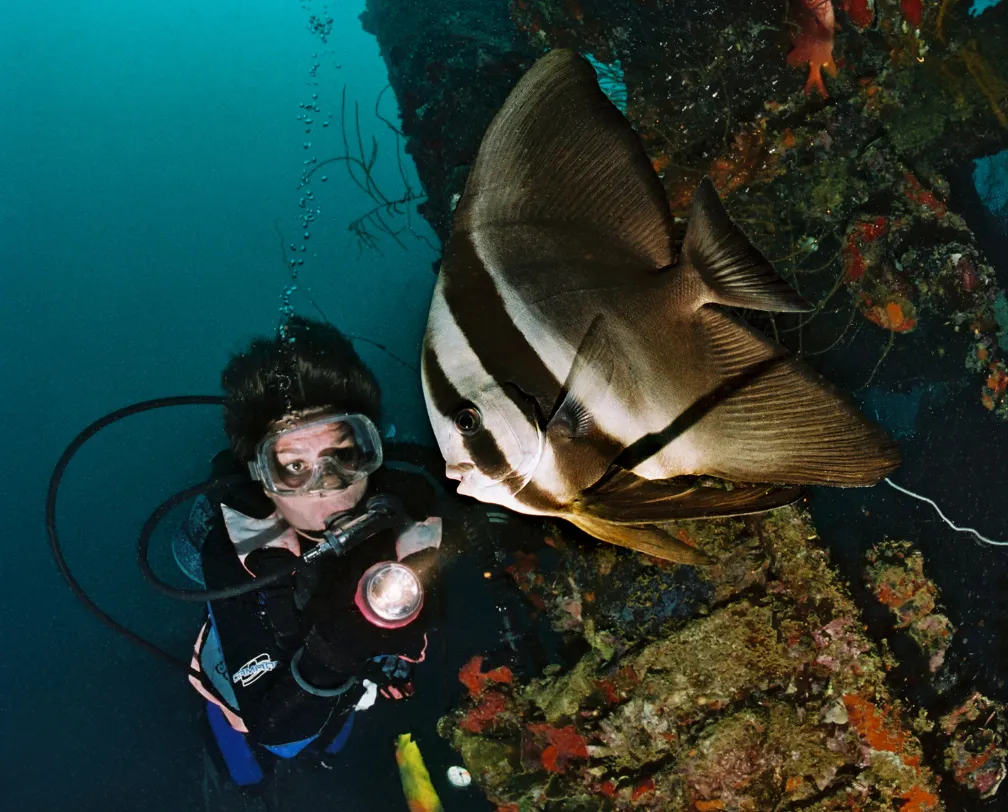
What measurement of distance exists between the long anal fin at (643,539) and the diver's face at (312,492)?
1.77 meters

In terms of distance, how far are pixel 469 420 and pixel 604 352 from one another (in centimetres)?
33

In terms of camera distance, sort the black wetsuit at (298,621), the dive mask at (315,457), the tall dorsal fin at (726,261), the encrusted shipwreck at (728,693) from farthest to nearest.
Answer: the dive mask at (315,457) < the black wetsuit at (298,621) < the encrusted shipwreck at (728,693) < the tall dorsal fin at (726,261)

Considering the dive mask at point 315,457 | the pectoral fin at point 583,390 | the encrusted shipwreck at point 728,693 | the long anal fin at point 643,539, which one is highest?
the pectoral fin at point 583,390

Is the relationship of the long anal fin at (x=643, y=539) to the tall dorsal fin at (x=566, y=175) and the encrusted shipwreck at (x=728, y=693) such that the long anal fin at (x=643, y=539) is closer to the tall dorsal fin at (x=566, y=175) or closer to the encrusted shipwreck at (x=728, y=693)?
the tall dorsal fin at (x=566, y=175)

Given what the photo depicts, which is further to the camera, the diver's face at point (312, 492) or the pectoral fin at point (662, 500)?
the diver's face at point (312, 492)

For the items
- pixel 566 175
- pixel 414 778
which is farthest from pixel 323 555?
pixel 414 778

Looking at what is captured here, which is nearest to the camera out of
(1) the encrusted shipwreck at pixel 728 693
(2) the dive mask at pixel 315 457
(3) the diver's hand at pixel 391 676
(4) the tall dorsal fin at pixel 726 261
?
(4) the tall dorsal fin at pixel 726 261

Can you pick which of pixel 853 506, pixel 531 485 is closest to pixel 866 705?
pixel 853 506

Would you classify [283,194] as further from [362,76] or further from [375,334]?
[375,334]

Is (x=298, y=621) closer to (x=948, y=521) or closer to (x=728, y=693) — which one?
(x=728, y=693)

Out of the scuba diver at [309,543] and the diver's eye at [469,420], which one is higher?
the diver's eye at [469,420]

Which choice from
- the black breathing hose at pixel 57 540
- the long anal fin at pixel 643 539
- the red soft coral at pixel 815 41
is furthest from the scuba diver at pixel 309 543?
the red soft coral at pixel 815 41

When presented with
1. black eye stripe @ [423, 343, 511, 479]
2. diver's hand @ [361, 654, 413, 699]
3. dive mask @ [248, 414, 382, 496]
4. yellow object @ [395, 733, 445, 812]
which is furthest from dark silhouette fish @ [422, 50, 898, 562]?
yellow object @ [395, 733, 445, 812]

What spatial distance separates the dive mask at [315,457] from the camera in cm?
273
